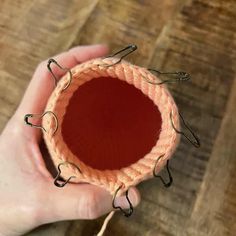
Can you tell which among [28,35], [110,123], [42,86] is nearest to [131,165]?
[110,123]

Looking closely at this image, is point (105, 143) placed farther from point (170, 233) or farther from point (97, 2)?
point (97, 2)

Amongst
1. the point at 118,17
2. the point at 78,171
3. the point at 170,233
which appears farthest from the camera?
the point at 118,17

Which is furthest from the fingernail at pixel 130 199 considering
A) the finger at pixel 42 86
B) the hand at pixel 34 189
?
the finger at pixel 42 86

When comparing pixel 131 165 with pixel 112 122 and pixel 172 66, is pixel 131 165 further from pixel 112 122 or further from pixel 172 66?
pixel 172 66

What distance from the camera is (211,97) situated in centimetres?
68

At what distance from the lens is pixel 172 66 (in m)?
0.69

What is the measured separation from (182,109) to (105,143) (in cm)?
18

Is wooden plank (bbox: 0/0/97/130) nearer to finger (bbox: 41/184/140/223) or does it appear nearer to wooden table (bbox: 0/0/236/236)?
wooden table (bbox: 0/0/236/236)

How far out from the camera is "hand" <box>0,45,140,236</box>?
21.2 inches

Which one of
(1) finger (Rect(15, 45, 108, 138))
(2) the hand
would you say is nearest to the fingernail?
(2) the hand

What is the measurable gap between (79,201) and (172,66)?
27cm

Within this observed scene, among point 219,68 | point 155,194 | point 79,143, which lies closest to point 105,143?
point 79,143

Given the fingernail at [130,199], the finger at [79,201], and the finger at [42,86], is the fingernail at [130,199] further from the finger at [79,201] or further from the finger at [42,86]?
the finger at [42,86]

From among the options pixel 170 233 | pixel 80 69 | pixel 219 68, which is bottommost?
pixel 170 233
